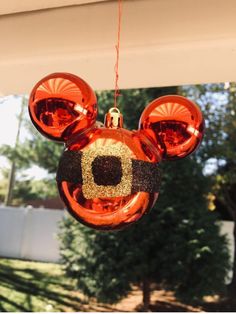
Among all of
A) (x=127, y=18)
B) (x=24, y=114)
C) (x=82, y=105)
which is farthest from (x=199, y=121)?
(x=24, y=114)

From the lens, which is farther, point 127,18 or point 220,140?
point 220,140

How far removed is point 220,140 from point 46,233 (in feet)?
9.98

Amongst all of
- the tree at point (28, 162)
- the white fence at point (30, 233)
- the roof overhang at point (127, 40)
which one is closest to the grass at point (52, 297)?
the white fence at point (30, 233)

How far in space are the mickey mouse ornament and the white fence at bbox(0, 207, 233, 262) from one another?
5076mm

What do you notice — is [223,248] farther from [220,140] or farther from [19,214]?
[19,214]

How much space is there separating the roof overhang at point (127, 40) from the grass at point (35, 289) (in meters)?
3.34

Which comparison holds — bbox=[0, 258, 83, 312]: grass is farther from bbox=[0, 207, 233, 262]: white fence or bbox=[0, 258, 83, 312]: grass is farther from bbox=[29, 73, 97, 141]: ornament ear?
bbox=[29, 73, 97, 141]: ornament ear

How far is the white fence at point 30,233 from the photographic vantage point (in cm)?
566

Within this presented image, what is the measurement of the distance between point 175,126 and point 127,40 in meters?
0.56

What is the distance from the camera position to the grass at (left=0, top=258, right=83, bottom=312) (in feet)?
14.3

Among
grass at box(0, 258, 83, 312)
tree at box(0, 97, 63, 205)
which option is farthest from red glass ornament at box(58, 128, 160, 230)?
tree at box(0, 97, 63, 205)

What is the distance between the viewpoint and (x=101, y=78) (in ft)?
4.00

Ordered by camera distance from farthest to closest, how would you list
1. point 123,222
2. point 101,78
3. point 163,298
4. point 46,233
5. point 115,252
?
point 46,233 → point 163,298 → point 115,252 → point 101,78 → point 123,222

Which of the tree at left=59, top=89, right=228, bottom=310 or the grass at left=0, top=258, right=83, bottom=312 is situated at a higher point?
the tree at left=59, top=89, right=228, bottom=310
